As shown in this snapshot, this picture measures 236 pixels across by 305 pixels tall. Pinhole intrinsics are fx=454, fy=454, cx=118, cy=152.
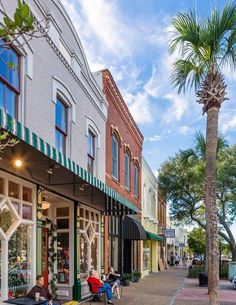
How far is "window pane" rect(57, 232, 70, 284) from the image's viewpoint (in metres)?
14.4

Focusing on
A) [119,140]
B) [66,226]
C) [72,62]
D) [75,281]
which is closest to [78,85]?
[72,62]

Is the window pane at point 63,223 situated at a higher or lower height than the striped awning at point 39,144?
lower

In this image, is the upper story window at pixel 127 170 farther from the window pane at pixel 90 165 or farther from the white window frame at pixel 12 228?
the white window frame at pixel 12 228

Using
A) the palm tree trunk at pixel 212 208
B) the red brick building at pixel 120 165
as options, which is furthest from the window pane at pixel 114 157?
the palm tree trunk at pixel 212 208

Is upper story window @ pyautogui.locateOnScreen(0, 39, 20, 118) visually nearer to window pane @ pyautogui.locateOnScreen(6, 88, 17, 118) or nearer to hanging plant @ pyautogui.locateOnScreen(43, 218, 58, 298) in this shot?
window pane @ pyautogui.locateOnScreen(6, 88, 17, 118)

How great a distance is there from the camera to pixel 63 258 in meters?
14.6

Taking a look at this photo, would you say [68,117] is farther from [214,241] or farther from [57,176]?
[214,241]

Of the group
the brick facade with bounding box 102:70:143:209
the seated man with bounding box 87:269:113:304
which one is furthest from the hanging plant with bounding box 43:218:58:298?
the brick facade with bounding box 102:70:143:209

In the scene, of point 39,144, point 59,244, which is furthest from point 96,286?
point 39,144

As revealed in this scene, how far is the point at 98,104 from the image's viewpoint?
17.9 m

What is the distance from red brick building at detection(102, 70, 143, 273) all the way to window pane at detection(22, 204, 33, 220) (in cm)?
830

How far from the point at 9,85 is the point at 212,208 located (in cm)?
542

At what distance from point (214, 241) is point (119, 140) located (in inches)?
485

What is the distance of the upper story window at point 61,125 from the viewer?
13.1 m
